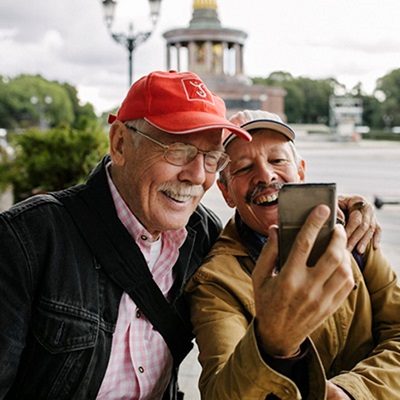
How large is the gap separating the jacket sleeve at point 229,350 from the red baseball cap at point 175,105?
50 centimetres

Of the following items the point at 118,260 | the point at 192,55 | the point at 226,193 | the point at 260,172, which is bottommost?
the point at 118,260

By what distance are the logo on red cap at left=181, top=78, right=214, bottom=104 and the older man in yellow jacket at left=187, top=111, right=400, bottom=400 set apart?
0.75 ft

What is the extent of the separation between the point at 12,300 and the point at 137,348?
1.46 feet

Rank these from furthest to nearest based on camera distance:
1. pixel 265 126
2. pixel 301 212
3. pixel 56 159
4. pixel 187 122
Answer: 1. pixel 56 159
2. pixel 265 126
3. pixel 187 122
4. pixel 301 212

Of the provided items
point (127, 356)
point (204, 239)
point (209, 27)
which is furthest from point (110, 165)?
point (209, 27)

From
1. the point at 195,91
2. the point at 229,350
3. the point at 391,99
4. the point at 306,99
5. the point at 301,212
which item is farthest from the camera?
the point at 306,99

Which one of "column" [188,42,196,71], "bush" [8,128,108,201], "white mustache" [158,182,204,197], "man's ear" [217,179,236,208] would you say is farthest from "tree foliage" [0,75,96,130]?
"white mustache" [158,182,204,197]

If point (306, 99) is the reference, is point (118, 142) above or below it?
below

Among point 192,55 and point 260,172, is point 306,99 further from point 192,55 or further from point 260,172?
point 260,172

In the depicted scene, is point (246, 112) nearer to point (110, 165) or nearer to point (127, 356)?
point (110, 165)

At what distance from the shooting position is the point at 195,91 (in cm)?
216

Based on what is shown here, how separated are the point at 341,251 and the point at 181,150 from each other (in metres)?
0.86

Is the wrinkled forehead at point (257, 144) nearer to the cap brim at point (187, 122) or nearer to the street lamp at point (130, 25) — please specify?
the cap brim at point (187, 122)

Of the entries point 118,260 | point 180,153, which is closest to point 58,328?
point 118,260
